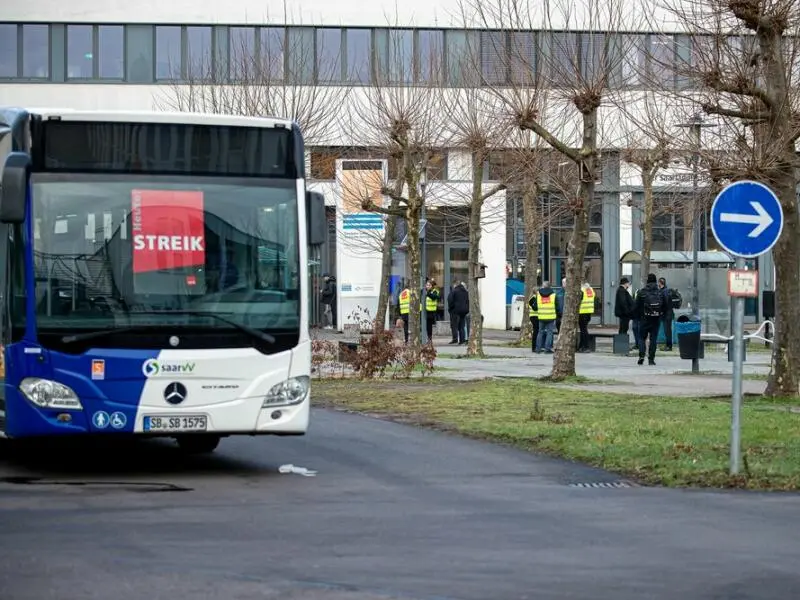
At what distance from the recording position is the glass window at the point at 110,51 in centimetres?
5225

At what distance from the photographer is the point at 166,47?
5203 centimetres

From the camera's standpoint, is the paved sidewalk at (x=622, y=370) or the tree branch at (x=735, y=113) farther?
the paved sidewalk at (x=622, y=370)

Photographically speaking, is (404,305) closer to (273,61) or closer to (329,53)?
(273,61)

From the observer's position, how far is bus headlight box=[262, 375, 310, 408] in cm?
1285

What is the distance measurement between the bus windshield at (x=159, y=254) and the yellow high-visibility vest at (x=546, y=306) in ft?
76.5

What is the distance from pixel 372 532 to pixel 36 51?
44.9 m

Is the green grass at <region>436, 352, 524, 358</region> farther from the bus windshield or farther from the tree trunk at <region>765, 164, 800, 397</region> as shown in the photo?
the bus windshield

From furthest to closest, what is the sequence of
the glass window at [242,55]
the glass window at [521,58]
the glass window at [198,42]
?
the glass window at [198,42]
the glass window at [242,55]
the glass window at [521,58]

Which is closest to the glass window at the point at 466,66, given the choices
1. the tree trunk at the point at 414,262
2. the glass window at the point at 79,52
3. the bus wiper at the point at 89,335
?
the tree trunk at the point at 414,262

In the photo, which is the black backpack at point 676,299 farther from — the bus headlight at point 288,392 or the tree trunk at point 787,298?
the bus headlight at point 288,392

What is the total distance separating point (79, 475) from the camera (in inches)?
517

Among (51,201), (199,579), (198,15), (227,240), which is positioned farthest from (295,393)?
(198,15)

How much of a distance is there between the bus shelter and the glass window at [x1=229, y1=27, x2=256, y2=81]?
41.9 ft

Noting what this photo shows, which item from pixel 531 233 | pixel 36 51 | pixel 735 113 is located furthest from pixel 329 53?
pixel 735 113
